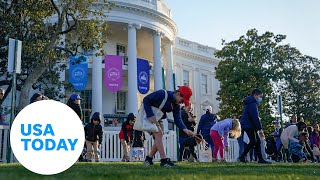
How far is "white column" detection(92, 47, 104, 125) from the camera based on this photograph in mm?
29562

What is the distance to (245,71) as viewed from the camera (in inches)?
1329

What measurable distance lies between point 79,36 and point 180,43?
2665 centimetres

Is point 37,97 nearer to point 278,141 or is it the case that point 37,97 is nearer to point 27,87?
point 27,87

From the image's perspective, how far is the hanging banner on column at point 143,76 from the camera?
99.2 ft

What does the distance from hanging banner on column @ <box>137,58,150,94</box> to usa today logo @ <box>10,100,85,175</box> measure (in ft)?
83.2

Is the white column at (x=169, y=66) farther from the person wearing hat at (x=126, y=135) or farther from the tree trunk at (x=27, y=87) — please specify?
the tree trunk at (x=27, y=87)

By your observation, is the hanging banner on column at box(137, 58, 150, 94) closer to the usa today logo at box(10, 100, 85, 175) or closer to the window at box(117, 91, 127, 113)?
the window at box(117, 91, 127, 113)

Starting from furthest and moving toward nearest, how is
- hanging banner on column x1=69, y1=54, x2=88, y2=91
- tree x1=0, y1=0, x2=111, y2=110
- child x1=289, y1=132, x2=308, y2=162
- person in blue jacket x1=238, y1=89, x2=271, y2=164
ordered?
1. hanging banner on column x1=69, y1=54, x2=88, y2=91
2. tree x1=0, y1=0, x2=111, y2=110
3. child x1=289, y1=132, x2=308, y2=162
4. person in blue jacket x1=238, y1=89, x2=271, y2=164

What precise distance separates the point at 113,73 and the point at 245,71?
35.6 ft

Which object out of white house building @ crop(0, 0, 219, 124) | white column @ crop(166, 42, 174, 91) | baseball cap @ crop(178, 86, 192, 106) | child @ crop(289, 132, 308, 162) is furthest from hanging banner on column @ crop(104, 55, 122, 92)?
baseball cap @ crop(178, 86, 192, 106)

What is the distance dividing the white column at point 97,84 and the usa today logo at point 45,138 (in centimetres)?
2505

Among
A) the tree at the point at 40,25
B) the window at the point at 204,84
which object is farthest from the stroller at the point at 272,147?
the window at the point at 204,84

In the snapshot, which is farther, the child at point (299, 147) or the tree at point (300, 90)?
the tree at point (300, 90)

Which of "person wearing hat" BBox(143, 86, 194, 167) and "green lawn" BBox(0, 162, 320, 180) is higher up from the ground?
"person wearing hat" BBox(143, 86, 194, 167)
